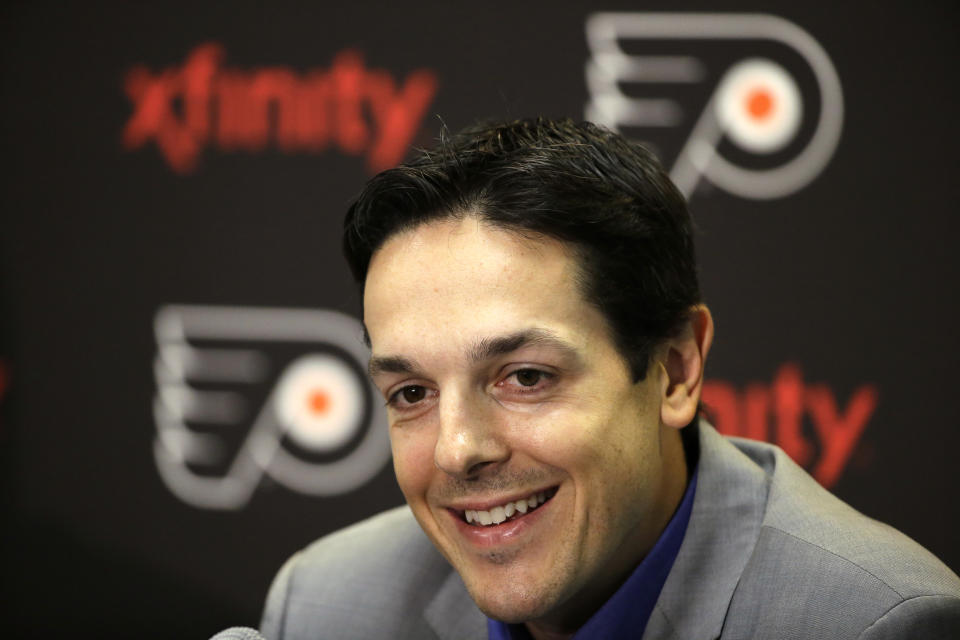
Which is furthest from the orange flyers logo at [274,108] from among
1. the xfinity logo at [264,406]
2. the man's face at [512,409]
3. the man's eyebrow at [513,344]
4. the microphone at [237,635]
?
the microphone at [237,635]

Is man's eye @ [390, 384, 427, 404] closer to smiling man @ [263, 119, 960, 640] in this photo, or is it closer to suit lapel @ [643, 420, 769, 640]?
smiling man @ [263, 119, 960, 640]

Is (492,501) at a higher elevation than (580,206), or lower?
lower

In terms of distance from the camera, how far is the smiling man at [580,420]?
4.03ft

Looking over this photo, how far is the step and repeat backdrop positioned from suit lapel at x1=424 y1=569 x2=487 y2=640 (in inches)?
31.8

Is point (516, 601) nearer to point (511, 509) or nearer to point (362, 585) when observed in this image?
point (511, 509)

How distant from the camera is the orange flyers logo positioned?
2.38 meters

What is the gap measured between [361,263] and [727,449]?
25.3 inches

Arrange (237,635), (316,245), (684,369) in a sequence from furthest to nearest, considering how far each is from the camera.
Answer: (316,245), (684,369), (237,635)

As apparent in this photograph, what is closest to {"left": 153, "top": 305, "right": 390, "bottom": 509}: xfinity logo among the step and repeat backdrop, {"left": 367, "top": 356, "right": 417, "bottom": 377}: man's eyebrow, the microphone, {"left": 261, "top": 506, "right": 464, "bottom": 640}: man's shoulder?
the step and repeat backdrop

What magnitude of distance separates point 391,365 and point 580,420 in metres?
0.26

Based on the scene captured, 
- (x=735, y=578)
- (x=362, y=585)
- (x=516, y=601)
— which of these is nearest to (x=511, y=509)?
(x=516, y=601)

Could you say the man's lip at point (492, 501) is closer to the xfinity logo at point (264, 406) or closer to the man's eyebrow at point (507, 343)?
the man's eyebrow at point (507, 343)

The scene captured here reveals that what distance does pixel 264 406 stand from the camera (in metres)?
2.41

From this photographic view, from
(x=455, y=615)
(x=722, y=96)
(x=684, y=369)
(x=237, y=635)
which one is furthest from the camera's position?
(x=722, y=96)
